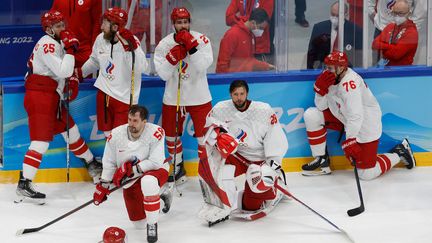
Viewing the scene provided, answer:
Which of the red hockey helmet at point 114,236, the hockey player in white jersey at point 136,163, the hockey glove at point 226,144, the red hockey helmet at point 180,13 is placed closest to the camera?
the red hockey helmet at point 114,236

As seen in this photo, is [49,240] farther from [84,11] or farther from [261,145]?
[84,11]

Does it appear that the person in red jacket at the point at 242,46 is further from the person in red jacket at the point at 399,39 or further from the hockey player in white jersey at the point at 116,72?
the person in red jacket at the point at 399,39

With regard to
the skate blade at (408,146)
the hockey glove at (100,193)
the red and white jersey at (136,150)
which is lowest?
the skate blade at (408,146)

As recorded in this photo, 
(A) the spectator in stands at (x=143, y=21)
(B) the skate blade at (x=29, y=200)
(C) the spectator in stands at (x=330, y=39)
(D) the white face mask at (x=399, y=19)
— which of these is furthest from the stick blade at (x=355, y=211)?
(B) the skate blade at (x=29, y=200)

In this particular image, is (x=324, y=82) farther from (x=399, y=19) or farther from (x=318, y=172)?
(x=399, y=19)

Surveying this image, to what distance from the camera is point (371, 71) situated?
759cm

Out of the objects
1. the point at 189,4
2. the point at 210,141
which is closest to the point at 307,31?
the point at 189,4

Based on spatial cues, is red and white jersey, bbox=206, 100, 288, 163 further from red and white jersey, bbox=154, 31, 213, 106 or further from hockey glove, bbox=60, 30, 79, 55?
hockey glove, bbox=60, 30, 79, 55

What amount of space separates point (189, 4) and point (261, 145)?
135 cm

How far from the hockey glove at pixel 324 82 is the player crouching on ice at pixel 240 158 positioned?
725 millimetres

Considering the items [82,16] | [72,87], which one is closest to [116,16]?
[72,87]

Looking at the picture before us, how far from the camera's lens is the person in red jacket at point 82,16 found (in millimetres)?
7496

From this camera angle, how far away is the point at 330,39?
7672 mm

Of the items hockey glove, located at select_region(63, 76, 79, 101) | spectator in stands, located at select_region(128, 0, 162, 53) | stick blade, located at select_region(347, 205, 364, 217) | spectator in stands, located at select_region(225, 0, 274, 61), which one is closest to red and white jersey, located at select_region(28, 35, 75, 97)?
hockey glove, located at select_region(63, 76, 79, 101)
